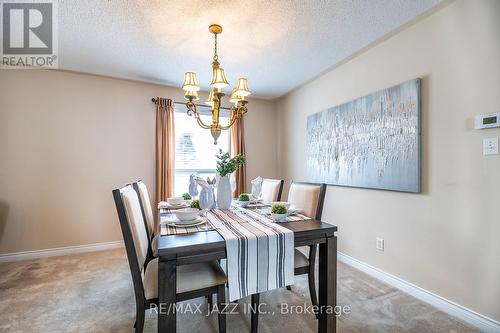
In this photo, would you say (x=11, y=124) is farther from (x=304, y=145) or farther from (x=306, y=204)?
(x=304, y=145)

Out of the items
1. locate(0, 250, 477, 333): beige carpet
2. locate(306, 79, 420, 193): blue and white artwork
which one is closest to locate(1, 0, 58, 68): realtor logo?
locate(0, 250, 477, 333): beige carpet

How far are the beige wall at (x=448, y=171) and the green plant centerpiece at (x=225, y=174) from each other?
1568 millimetres

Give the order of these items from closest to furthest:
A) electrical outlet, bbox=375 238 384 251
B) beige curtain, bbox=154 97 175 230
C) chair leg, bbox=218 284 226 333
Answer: chair leg, bbox=218 284 226 333 → electrical outlet, bbox=375 238 384 251 → beige curtain, bbox=154 97 175 230

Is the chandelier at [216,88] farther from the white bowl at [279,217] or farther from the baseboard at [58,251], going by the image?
the baseboard at [58,251]

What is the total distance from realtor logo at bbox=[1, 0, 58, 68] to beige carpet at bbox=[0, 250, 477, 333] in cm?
239

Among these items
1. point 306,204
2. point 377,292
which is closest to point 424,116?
point 306,204

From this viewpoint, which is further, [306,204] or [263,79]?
[263,79]

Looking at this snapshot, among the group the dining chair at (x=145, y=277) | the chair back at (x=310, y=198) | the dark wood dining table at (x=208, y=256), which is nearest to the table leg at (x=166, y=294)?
the dark wood dining table at (x=208, y=256)

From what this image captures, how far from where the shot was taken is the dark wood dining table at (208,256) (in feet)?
3.73

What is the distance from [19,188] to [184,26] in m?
2.84

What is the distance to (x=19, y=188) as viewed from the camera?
284 cm

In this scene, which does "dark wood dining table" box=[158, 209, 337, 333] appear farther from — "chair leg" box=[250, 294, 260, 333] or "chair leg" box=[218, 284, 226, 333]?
"chair leg" box=[250, 294, 260, 333]

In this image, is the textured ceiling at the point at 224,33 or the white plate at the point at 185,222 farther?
the textured ceiling at the point at 224,33

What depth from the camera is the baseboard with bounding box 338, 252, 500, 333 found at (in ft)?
5.31
